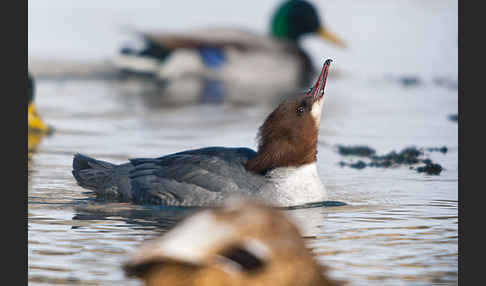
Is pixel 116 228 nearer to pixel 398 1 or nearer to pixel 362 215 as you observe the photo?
pixel 362 215

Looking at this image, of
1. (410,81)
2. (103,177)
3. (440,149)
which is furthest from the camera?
(410,81)

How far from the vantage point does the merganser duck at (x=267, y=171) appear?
848 centimetres

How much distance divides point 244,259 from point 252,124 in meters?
9.67

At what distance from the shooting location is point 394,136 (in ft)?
42.2

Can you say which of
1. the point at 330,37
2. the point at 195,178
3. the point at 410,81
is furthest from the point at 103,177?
the point at 330,37

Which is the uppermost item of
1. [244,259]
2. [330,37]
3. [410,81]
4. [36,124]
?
[330,37]

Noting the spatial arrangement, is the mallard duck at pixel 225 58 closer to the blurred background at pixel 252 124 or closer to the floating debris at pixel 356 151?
the blurred background at pixel 252 124

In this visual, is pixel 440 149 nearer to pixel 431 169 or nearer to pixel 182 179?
pixel 431 169

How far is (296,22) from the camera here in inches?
835

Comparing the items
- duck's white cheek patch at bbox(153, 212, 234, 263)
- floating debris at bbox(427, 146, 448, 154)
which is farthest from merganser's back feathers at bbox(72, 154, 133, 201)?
duck's white cheek patch at bbox(153, 212, 234, 263)

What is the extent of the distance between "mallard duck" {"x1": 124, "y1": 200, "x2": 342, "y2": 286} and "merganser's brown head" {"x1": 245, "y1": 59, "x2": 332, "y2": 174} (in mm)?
4037

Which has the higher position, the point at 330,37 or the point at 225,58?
the point at 330,37

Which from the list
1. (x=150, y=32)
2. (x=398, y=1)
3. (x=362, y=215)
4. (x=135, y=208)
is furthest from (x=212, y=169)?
(x=398, y=1)

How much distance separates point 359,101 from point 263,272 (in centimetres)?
1257
